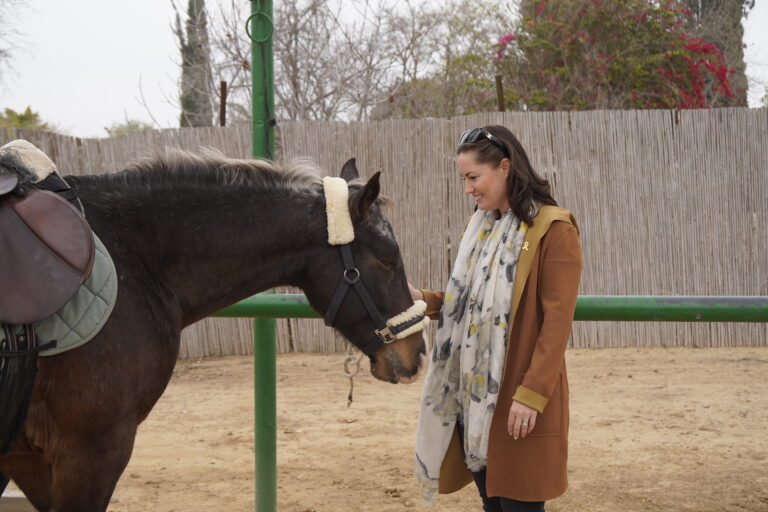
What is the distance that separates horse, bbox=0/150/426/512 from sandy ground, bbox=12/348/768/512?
1863 millimetres

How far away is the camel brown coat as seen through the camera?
85.7 inches

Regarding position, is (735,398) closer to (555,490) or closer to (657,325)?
(657,325)

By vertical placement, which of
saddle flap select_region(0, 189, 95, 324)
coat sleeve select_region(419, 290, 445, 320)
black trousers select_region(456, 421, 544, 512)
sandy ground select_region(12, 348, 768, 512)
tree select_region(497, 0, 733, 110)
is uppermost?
tree select_region(497, 0, 733, 110)

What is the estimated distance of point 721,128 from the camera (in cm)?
770

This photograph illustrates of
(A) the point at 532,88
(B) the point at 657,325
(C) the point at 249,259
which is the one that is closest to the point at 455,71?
(A) the point at 532,88

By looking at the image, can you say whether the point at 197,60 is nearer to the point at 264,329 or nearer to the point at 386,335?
the point at 264,329

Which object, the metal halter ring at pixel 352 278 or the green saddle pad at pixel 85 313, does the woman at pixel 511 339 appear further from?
the green saddle pad at pixel 85 313

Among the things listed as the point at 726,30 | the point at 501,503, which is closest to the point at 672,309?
the point at 501,503

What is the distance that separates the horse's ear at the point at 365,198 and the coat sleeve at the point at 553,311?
62cm

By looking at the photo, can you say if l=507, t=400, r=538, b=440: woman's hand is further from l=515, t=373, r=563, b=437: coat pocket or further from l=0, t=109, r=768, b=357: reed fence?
l=0, t=109, r=768, b=357: reed fence

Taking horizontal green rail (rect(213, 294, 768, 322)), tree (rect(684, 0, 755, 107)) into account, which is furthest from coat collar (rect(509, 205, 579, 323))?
tree (rect(684, 0, 755, 107))

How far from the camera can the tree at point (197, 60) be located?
12.8 metres

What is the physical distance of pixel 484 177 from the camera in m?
2.35

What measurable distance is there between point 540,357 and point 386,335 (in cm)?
53
